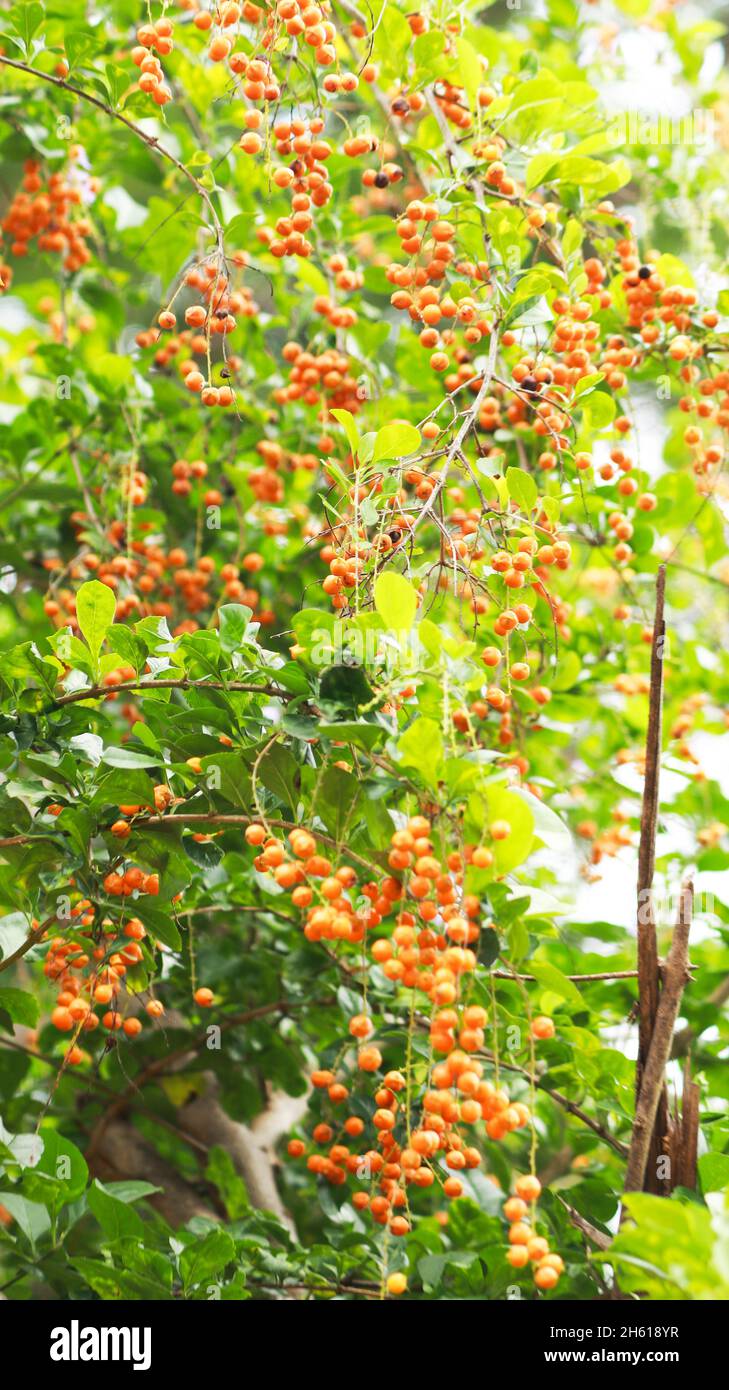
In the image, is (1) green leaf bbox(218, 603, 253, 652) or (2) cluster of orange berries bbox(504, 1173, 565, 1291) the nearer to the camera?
(2) cluster of orange berries bbox(504, 1173, 565, 1291)

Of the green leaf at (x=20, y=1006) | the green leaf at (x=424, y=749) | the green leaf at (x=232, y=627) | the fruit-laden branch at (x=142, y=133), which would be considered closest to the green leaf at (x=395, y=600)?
the green leaf at (x=424, y=749)

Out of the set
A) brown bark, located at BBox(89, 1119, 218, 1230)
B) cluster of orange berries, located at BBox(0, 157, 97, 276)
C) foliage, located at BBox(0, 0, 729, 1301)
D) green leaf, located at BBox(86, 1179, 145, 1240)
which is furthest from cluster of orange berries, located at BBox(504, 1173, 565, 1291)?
cluster of orange berries, located at BBox(0, 157, 97, 276)

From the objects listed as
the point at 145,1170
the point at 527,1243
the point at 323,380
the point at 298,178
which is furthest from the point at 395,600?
the point at 145,1170

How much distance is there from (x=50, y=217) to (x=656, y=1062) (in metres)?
2.22

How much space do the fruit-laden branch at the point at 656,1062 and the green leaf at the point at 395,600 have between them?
474 mm

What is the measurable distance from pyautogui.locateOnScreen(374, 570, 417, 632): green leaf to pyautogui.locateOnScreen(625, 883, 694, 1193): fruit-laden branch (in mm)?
474

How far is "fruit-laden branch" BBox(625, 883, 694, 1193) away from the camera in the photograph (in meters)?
1.46

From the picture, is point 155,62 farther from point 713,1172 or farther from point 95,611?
point 713,1172

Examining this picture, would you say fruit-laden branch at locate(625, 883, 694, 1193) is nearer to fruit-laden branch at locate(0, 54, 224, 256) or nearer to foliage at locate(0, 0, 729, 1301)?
foliage at locate(0, 0, 729, 1301)

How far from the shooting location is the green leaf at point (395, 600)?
1.42 metres

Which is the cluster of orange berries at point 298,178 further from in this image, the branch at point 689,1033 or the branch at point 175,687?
the branch at point 689,1033

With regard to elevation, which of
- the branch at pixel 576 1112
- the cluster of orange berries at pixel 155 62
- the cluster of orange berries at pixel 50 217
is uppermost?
the cluster of orange berries at pixel 50 217

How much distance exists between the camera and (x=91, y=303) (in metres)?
3.12
